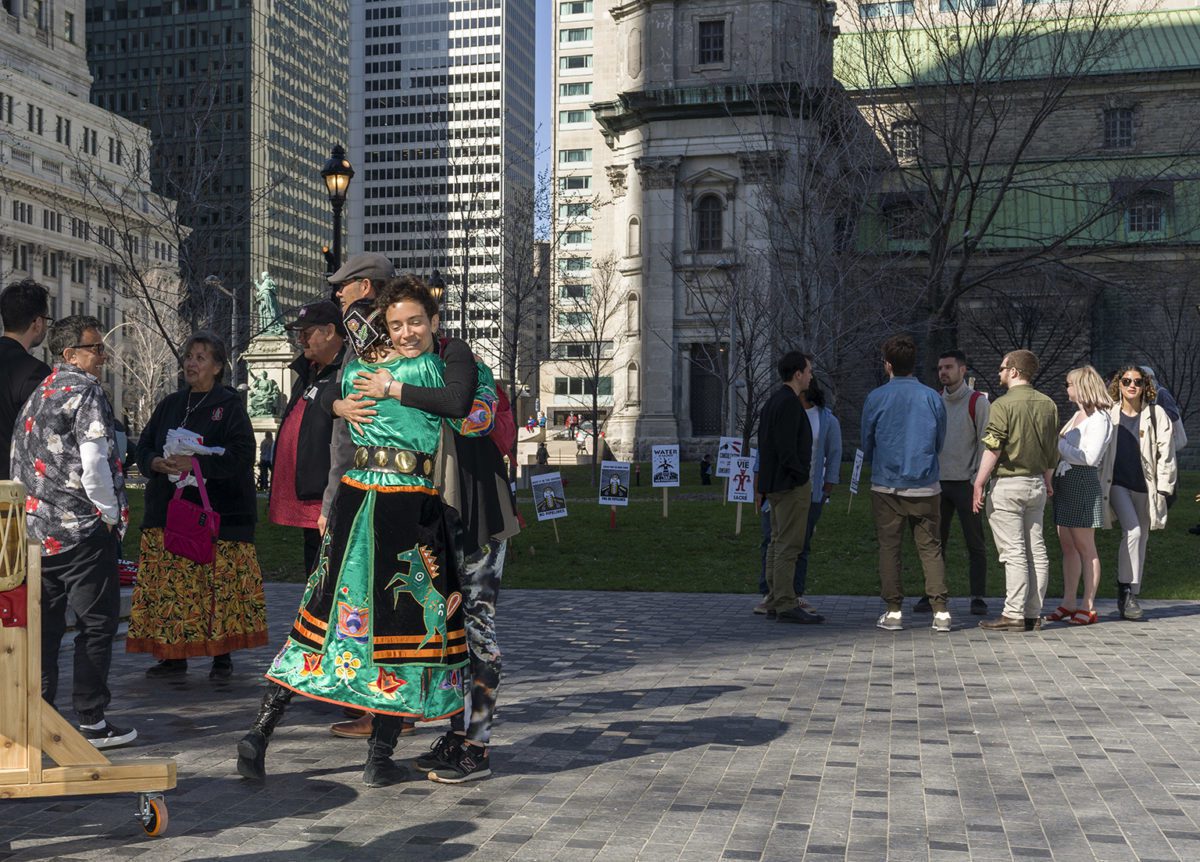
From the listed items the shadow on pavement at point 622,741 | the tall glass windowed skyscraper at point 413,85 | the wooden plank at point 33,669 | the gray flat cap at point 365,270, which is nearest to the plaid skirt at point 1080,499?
the shadow on pavement at point 622,741

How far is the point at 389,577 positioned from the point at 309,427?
195cm

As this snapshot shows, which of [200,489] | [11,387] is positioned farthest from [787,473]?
[11,387]

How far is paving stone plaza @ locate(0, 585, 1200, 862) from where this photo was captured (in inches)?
201

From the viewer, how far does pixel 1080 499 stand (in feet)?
37.7

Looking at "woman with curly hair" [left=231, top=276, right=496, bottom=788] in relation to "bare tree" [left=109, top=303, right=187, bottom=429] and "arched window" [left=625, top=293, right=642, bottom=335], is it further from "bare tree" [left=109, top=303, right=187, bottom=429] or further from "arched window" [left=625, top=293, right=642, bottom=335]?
"bare tree" [left=109, top=303, right=187, bottom=429]

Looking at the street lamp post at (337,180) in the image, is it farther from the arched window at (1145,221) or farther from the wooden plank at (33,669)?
the arched window at (1145,221)

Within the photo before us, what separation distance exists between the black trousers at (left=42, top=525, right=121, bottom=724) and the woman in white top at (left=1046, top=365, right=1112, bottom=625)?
7.99m

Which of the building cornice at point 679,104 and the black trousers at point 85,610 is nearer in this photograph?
the black trousers at point 85,610

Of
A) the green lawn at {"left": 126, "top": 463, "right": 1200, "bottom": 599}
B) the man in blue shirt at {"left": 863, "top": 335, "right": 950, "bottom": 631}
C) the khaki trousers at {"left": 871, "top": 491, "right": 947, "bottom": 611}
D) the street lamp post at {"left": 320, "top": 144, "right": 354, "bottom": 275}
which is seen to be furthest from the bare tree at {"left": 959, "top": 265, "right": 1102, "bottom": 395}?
the khaki trousers at {"left": 871, "top": 491, "right": 947, "bottom": 611}

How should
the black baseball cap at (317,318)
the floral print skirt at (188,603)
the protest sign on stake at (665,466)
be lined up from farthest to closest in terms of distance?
the protest sign on stake at (665,466) → the floral print skirt at (188,603) → the black baseball cap at (317,318)

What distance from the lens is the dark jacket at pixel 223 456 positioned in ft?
27.9

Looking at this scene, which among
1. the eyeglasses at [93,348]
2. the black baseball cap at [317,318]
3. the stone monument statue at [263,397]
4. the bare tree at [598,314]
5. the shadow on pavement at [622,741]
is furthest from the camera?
the bare tree at [598,314]

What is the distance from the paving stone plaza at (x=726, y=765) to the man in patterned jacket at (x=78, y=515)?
50 centimetres

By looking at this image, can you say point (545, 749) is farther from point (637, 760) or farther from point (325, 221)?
point (325, 221)
